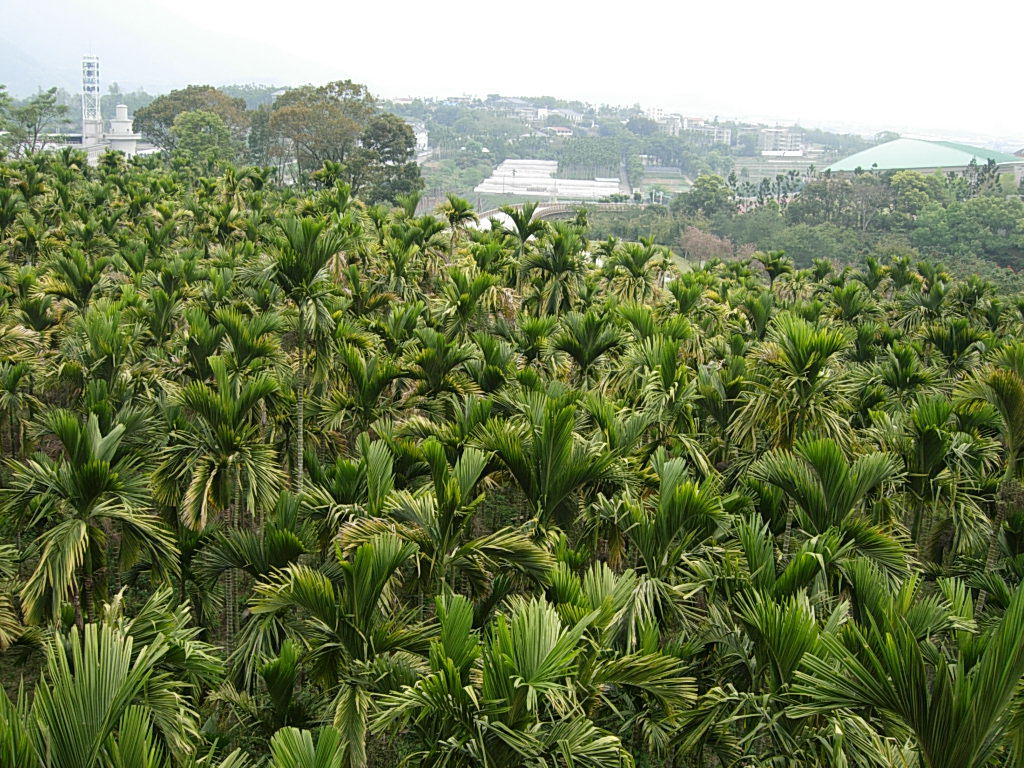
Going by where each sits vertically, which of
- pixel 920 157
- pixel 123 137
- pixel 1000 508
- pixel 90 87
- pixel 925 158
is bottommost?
pixel 1000 508

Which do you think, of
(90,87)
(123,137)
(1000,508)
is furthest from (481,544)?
(90,87)

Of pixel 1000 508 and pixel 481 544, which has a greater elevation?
pixel 481 544

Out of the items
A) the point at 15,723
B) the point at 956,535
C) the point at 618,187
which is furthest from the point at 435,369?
the point at 618,187

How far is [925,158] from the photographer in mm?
117375

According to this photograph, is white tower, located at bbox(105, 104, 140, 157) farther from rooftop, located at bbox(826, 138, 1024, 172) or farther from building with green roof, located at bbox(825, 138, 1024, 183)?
building with green roof, located at bbox(825, 138, 1024, 183)

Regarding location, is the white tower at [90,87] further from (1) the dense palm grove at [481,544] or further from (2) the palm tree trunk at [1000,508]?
(2) the palm tree trunk at [1000,508]

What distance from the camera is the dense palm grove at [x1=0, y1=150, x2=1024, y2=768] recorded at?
19.3 feet

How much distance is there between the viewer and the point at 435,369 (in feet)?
44.1

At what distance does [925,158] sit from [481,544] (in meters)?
130

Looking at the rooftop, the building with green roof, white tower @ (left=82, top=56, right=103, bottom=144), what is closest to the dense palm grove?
the building with green roof

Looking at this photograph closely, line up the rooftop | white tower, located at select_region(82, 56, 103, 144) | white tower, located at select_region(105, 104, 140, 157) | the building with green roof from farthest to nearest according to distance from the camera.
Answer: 1. white tower, located at select_region(82, 56, 103, 144)
2. the rooftop
3. the building with green roof
4. white tower, located at select_region(105, 104, 140, 157)

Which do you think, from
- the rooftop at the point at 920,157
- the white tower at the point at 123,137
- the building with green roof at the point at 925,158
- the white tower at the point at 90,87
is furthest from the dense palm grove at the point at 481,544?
the white tower at the point at 90,87

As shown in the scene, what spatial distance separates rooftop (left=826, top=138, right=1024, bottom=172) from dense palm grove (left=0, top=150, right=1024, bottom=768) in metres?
111

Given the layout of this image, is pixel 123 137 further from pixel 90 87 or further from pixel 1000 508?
pixel 1000 508
